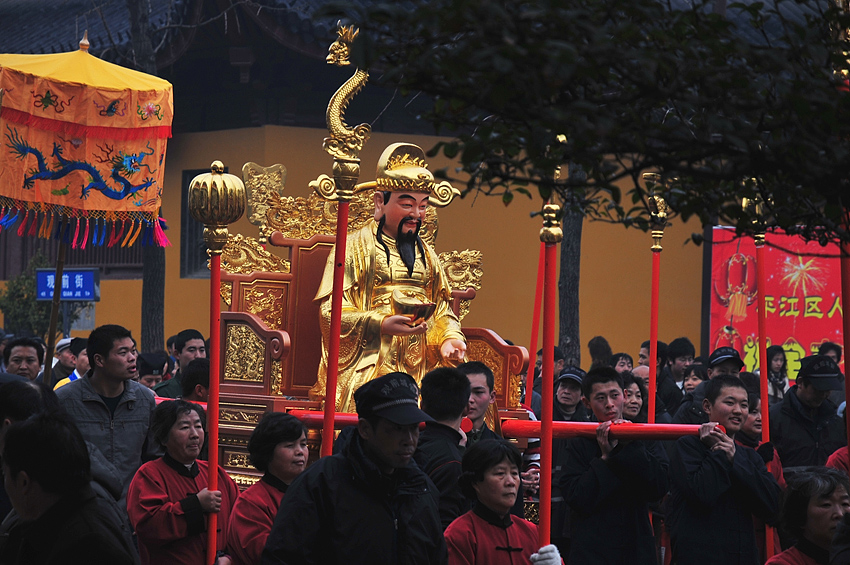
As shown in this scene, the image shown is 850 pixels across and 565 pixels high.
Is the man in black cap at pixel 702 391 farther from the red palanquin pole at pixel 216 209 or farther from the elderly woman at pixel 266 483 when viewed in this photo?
the red palanquin pole at pixel 216 209

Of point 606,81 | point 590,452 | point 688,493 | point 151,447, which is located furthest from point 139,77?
point 606,81

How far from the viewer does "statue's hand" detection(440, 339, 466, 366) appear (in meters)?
6.84

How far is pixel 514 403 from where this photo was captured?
23.6 ft

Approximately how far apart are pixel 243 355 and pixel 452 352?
4.43ft

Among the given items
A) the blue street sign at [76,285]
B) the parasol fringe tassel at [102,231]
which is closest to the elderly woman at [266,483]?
the parasol fringe tassel at [102,231]

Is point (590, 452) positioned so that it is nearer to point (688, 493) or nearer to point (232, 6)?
point (688, 493)

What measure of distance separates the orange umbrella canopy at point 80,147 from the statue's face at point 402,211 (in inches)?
59.2

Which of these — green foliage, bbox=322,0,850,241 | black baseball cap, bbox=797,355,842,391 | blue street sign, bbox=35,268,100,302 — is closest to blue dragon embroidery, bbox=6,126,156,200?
green foliage, bbox=322,0,850,241

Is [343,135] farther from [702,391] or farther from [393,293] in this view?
[702,391]

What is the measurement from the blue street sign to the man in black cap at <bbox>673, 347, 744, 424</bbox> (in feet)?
21.0

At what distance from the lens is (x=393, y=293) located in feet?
A: 22.8

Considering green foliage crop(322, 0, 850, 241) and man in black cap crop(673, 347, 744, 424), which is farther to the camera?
man in black cap crop(673, 347, 744, 424)

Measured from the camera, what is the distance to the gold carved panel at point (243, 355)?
682cm

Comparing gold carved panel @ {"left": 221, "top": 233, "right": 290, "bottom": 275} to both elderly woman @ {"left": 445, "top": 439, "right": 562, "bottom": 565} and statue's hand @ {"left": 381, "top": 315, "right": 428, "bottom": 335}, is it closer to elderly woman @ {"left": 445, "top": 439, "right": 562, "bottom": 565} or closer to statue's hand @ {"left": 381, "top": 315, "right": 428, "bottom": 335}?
statue's hand @ {"left": 381, "top": 315, "right": 428, "bottom": 335}
